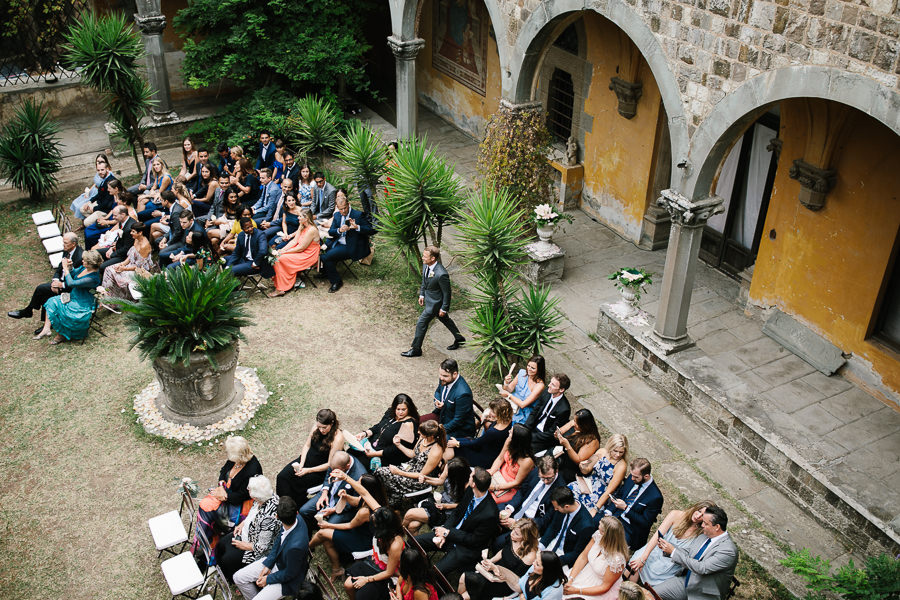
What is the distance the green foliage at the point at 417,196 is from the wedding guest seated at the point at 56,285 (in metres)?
4.01

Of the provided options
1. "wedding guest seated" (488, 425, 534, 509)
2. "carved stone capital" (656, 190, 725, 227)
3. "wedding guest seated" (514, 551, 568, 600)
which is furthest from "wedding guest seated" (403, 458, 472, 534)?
"carved stone capital" (656, 190, 725, 227)

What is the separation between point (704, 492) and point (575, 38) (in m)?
7.97

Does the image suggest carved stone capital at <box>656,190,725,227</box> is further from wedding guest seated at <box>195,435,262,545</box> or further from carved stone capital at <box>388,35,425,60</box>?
carved stone capital at <box>388,35,425,60</box>

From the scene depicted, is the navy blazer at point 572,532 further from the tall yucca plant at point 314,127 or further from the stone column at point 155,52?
the stone column at point 155,52

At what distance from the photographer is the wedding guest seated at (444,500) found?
7195 mm

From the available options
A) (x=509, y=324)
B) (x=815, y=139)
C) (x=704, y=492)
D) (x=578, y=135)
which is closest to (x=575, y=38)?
(x=578, y=135)

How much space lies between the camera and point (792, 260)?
10.4 metres

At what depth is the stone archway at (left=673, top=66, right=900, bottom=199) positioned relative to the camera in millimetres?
6910

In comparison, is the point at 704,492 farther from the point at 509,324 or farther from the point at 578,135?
the point at 578,135

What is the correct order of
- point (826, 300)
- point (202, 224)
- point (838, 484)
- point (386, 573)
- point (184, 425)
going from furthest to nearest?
point (202, 224) < point (826, 300) < point (184, 425) < point (838, 484) < point (386, 573)

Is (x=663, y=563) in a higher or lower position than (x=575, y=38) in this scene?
lower

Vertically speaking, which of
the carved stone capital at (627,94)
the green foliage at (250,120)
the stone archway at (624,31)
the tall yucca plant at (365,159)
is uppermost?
the stone archway at (624,31)

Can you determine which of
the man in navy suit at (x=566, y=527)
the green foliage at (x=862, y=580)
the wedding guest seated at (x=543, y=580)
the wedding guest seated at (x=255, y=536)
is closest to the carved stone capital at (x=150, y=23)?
the wedding guest seated at (x=255, y=536)

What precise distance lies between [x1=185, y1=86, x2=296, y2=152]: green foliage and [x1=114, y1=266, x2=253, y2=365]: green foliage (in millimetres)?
6729
